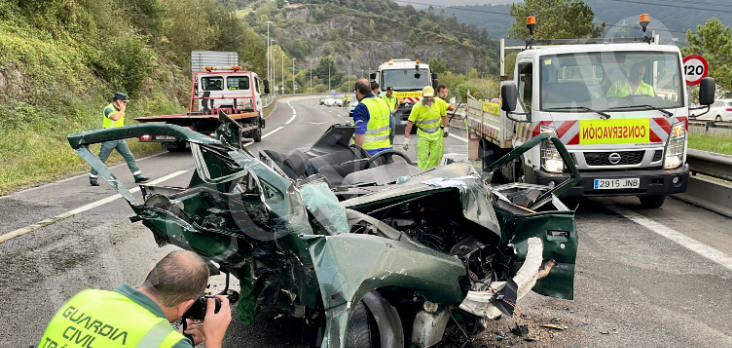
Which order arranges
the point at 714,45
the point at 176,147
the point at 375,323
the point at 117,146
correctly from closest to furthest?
the point at 375,323 < the point at 117,146 < the point at 176,147 < the point at 714,45

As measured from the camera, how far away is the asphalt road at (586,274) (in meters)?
4.18

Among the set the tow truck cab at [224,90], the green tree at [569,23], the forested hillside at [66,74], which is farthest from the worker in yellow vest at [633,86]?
the green tree at [569,23]

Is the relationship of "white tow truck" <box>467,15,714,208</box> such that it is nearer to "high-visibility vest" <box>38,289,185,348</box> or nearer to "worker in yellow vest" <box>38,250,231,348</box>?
"worker in yellow vest" <box>38,250,231,348</box>

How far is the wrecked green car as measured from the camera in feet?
9.73

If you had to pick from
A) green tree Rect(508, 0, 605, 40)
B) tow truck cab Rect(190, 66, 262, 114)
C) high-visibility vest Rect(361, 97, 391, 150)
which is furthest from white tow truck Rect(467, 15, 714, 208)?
green tree Rect(508, 0, 605, 40)

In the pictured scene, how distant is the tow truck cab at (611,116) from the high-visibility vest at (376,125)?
1.47 m

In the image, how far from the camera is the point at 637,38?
9.55m

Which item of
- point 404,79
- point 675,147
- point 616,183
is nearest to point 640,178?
point 616,183

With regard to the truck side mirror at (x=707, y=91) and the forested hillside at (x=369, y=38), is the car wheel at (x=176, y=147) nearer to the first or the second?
the truck side mirror at (x=707, y=91)

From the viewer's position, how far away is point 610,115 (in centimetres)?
768

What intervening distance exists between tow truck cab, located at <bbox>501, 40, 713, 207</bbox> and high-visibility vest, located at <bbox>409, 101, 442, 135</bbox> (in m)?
1.62

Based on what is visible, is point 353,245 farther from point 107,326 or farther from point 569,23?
point 569,23

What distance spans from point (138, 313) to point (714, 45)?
1700 inches

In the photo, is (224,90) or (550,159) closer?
(550,159)
